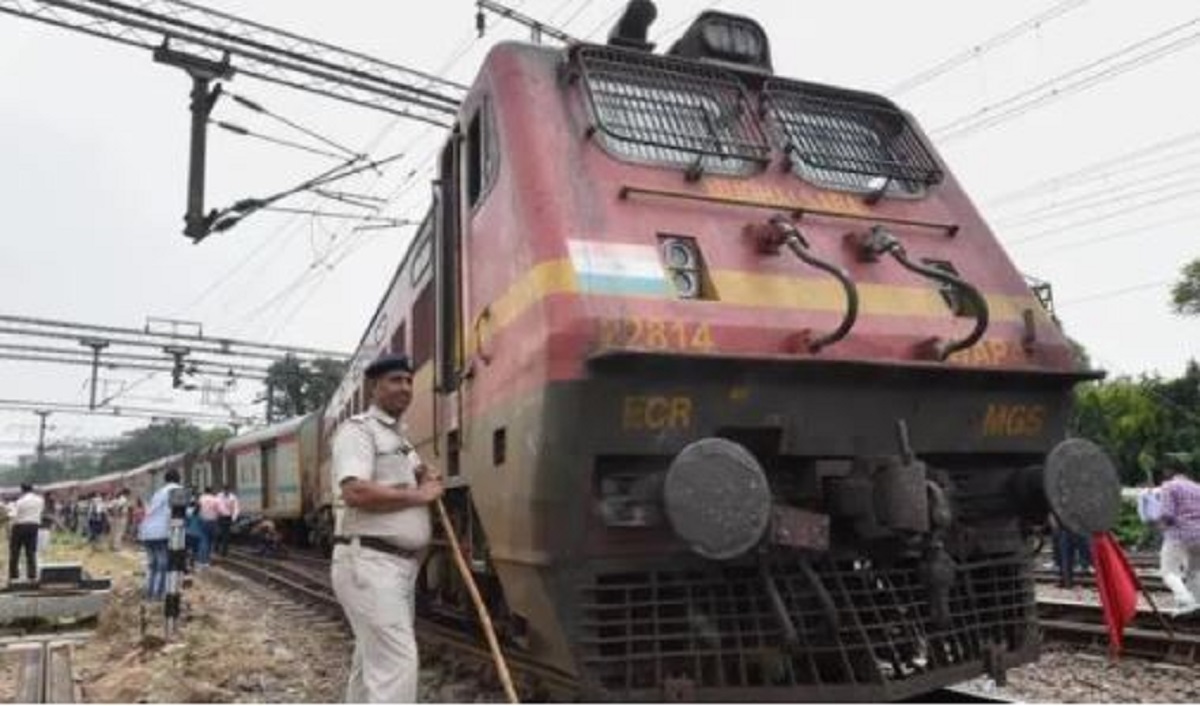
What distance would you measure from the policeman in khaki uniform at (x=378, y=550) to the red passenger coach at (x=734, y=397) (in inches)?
17.8

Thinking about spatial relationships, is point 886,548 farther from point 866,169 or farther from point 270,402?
point 270,402

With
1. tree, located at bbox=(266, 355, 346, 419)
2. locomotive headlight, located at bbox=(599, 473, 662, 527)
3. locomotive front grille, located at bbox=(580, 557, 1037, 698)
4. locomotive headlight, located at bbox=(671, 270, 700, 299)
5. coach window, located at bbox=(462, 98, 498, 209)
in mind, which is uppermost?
tree, located at bbox=(266, 355, 346, 419)

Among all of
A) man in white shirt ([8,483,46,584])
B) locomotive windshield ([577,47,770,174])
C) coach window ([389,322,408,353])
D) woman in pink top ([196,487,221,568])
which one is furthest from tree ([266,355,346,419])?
locomotive windshield ([577,47,770,174])

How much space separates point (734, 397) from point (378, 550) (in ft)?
4.93

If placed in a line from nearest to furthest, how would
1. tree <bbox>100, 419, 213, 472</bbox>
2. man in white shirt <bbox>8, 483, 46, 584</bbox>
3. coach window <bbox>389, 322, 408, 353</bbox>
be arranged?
coach window <bbox>389, 322, 408, 353</bbox> < man in white shirt <bbox>8, 483, 46, 584</bbox> < tree <bbox>100, 419, 213, 472</bbox>

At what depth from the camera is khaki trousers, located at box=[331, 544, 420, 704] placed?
4.05 meters

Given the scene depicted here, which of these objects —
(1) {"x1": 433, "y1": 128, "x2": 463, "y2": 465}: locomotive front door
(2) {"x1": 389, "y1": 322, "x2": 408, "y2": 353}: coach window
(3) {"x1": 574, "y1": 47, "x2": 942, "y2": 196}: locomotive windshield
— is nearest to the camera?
(3) {"x1": 574, "y1": 47, "x2": 942, "y2": 196}: locomotive windshield

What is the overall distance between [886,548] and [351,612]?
7.17 ft

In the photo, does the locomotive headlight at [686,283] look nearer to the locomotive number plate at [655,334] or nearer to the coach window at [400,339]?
the locomotive number plate at [655,334]

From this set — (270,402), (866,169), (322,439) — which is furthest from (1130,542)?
(270,402)

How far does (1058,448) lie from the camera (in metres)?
4.50

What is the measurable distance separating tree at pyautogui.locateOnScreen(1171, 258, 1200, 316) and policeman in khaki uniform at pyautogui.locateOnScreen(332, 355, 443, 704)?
39275 mm

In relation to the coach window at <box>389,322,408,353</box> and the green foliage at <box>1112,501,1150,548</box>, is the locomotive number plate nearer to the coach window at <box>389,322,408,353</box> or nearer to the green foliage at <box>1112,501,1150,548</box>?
the coach window at <box>389,322,408,353</box>

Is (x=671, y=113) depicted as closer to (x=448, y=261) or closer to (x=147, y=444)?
(x=448, y=261)
